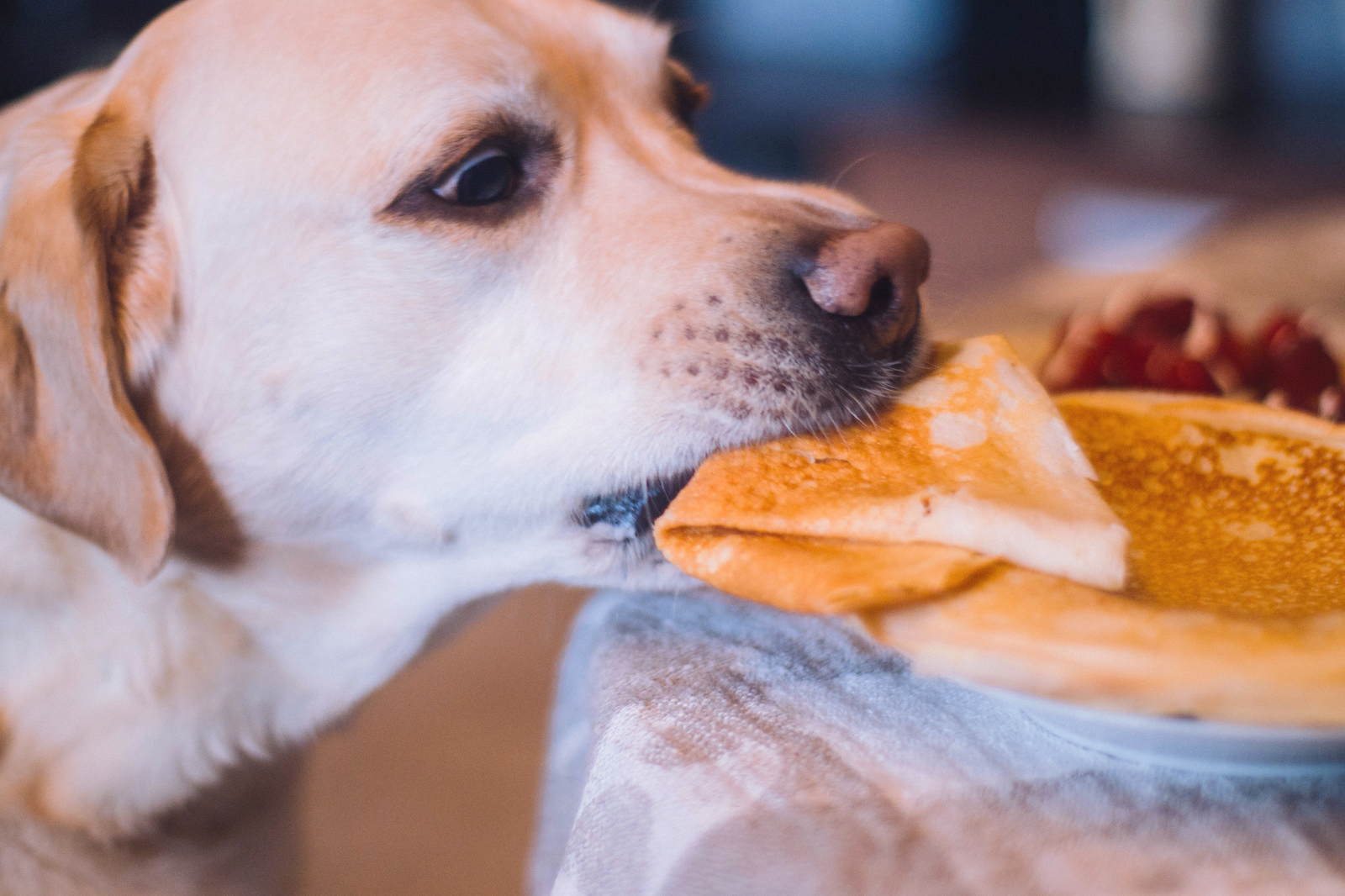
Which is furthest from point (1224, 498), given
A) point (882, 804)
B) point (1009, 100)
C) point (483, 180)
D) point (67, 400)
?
point (1009, 100)

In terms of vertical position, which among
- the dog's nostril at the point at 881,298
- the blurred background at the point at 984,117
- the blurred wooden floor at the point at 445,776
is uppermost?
the dog's nostril at the point at 881,298

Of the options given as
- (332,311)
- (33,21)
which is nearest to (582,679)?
(332,311)

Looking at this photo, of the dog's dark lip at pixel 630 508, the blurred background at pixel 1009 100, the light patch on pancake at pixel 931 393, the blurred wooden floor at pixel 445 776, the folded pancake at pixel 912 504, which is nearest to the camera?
the folded pancake at pixel 912 504

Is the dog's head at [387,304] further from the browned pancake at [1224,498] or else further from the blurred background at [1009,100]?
the blurred background at [1009,100]

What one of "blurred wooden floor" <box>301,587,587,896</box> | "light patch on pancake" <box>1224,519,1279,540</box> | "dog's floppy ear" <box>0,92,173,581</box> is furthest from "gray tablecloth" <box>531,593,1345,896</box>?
"blurred wooden floor" <box>301,587,587,896</box>

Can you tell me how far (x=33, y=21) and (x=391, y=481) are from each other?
25.6ft

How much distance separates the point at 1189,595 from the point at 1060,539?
134mm

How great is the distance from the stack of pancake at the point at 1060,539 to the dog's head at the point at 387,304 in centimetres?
13

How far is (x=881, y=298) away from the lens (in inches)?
42.8

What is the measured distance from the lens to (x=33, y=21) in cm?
704

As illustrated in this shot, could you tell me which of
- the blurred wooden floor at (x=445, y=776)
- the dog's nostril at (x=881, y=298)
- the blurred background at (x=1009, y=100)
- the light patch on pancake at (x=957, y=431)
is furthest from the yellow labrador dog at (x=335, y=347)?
the blurred background at (x=1009, y=100)

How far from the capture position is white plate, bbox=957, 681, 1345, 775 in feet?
2.13

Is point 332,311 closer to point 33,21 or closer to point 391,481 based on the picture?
point 391,481

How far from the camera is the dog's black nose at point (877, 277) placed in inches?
41.4
